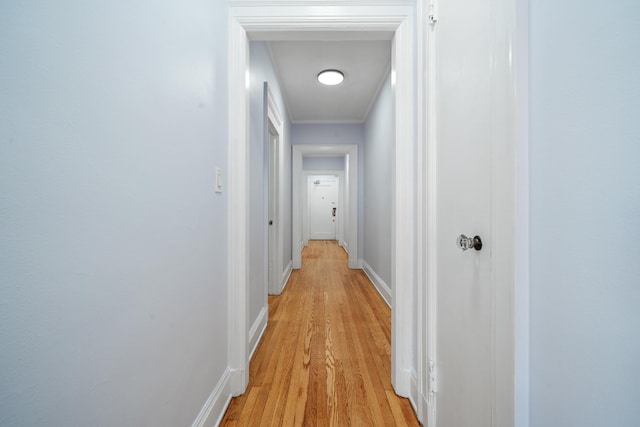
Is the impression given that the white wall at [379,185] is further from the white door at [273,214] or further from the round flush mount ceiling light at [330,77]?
the white door at [273,214]

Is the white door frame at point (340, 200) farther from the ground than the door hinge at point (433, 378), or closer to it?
farther from the ground

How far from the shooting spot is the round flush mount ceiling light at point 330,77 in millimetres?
2877

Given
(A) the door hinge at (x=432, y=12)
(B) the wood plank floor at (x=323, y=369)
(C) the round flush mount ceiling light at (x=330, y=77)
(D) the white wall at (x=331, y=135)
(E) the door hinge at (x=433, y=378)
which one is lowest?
(B) the wood plank floor at (x=323, y=369)

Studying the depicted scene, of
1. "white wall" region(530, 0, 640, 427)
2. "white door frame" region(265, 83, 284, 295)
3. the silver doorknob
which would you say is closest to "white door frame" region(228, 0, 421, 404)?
the silver doorknob

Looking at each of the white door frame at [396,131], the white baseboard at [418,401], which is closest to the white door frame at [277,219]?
the white door frame at [396,131]

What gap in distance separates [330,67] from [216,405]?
3.02m

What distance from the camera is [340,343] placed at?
Result: 194 centimetres

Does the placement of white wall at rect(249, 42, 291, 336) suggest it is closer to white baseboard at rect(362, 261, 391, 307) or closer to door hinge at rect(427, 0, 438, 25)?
door hinge at rect(427, 0, 438, 25)

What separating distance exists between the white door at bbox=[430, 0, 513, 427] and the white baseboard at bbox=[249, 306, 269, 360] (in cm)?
118

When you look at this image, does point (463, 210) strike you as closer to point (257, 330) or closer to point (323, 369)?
point (323, 369)

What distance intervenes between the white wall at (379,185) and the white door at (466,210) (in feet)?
4.73

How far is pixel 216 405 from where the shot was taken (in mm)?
1178

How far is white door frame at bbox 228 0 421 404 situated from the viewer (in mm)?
1367

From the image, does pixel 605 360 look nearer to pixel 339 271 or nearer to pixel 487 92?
pixel 487 92
